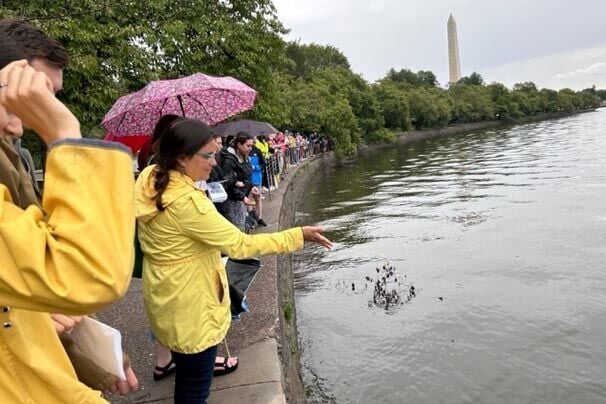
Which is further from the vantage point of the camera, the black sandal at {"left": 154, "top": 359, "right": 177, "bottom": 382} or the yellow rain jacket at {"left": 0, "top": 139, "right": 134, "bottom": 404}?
the black sandal at {"left": 154, "top": 359, "right": 177, "bottom": 382}

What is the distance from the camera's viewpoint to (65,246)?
3.30 feet

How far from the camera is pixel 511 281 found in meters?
7.78

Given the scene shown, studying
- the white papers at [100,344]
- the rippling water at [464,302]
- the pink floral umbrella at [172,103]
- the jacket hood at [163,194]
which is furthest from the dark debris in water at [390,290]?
the white papers at [100,344]

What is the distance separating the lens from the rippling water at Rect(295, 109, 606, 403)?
5.14 meters

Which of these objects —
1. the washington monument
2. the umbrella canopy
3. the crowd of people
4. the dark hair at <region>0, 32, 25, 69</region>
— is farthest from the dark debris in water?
the washington monument

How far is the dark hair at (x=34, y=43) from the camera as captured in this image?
61.0 inches

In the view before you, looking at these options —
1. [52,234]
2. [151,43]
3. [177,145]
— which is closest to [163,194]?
[177,145]

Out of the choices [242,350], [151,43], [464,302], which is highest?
[151,43]

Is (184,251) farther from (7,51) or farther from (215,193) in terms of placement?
(215,193)

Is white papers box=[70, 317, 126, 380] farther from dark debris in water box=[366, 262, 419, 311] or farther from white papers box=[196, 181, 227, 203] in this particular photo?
dark debris in water box=[366, 262, 419, 311]

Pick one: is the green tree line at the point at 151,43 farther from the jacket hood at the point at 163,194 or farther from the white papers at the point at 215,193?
the jacket hood at the point at 163,194

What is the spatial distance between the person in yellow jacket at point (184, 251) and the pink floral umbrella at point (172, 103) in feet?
9.29

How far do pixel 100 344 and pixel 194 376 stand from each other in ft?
4.29

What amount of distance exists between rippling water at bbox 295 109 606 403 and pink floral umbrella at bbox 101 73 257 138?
10.0 feet
